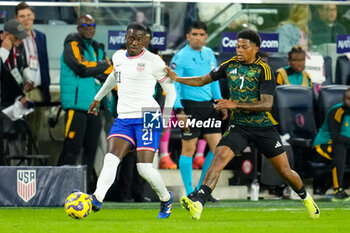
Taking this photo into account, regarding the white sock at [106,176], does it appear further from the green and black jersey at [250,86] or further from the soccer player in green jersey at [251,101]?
the green and black jersey at [250,86]

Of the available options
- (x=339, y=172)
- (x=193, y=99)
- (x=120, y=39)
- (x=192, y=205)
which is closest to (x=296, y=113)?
(x=339, y=172)

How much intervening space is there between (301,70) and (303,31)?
98 centimetres

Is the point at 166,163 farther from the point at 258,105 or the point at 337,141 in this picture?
the point at 258,105

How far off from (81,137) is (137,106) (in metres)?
2.98

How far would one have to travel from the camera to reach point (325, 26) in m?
14.9

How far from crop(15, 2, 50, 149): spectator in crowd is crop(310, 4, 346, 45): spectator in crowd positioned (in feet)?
14.9

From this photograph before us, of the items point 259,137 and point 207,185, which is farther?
point 259,137

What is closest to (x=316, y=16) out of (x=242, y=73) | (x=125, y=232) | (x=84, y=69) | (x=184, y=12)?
(x=184, y=12)

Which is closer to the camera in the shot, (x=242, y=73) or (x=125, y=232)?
(x=125, y=232)

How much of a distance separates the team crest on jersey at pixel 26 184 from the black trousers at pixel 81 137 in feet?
3.18

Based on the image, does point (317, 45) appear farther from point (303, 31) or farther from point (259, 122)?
point (259, 122)

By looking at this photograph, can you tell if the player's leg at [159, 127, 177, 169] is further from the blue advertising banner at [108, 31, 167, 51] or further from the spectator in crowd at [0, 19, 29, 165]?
the spectator in crowd at [0, 19, 29, 165]

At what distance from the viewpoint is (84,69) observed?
12289mm

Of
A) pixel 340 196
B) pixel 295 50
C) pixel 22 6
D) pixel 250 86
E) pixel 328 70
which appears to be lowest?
pixel 340 196
